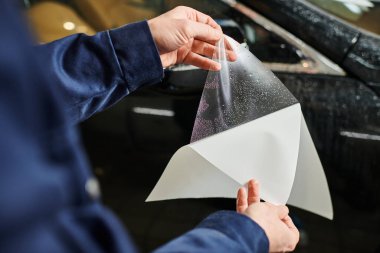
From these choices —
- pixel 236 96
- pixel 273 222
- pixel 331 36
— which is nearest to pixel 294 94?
pixel 331 36

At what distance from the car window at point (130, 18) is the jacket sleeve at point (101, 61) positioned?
340mm

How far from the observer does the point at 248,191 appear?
1031mm

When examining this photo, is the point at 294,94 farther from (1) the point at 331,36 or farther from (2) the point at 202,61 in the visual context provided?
(2) the point at 202,61

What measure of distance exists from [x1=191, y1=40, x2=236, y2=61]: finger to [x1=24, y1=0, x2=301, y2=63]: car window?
0.19m

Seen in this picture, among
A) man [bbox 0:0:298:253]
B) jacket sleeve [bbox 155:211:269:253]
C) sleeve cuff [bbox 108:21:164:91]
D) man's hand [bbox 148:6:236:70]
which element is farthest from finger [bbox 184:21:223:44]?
man [bbox 0:0:298:253]

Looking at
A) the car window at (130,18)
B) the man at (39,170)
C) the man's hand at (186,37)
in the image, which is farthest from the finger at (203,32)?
the man at (39,170)

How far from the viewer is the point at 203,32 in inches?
45.4

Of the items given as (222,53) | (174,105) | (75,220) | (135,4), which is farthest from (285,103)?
(75,220)

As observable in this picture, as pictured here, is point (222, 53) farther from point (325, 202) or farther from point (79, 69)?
→ point (325, 202)

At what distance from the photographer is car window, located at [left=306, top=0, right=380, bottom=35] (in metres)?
1.59

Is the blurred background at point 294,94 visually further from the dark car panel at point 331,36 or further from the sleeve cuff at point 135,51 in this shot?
the sleeve cuff at point 135,51

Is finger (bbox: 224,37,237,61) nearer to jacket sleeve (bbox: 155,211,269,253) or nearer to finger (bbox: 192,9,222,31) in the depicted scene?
finger (bbox: 192,9,222,31)

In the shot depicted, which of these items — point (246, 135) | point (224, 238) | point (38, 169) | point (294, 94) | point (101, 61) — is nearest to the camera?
point (38, 169)

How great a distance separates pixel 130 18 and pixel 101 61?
0.51 metres
